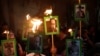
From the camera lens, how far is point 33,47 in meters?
1.15

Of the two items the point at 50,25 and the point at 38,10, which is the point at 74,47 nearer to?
the point at 50,25

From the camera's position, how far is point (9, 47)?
1.19 metres

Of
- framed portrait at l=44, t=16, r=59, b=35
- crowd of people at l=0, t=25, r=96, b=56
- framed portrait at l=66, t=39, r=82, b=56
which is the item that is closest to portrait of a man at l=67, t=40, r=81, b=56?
framed portrait at l=66, t=39, r=82, b=56

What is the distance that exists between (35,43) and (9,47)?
0.15 m

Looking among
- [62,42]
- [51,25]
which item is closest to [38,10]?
[62,42]

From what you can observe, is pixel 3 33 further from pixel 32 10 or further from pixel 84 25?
pixel 84 25

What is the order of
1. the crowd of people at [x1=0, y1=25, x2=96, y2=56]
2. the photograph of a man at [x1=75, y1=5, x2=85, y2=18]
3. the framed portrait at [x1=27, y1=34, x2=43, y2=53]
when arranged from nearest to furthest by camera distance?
the framed portrait at [x1=27, y1=34, x2=43, y2=53]
the photograph of a man at [x1=75, y1=5, x2=85, y2=18]
the crowd of people at [x1=0, y1=25, x2=96, y2=56]

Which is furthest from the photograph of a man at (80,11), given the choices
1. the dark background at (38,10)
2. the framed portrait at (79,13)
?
the dark background at (38,10)

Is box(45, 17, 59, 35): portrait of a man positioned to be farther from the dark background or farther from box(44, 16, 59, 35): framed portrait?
the dark background

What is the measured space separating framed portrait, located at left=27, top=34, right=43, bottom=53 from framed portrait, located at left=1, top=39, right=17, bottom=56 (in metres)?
0.09

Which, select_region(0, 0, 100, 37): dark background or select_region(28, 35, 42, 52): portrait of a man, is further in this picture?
select_region(0, 0, 100, 37): dark background

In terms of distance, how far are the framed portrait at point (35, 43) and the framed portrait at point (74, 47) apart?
0.16 m

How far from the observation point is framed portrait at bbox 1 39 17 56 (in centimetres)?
117

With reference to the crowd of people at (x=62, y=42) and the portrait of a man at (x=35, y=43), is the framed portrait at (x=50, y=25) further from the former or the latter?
the crowd of people at (x=62, y=42)
